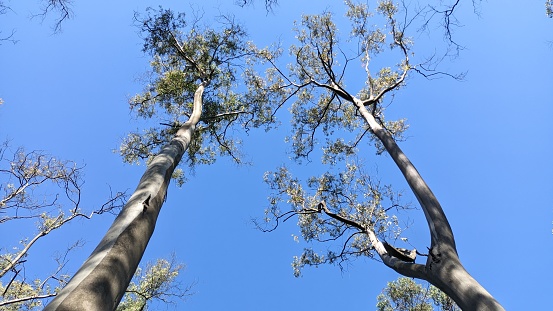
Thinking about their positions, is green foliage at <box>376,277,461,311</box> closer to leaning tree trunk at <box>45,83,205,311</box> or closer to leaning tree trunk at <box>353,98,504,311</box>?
leaning tree trunk at <box>353,98,504,311</box>

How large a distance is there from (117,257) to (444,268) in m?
3.34

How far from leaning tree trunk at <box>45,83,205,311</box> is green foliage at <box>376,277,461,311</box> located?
10054 millimetres

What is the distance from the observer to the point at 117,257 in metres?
2.84

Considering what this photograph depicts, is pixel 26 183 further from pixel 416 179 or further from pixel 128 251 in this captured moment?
pixel 416 179

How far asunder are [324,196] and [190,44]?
6345 millimetres

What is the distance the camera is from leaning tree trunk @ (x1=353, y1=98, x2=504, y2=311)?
3.62m

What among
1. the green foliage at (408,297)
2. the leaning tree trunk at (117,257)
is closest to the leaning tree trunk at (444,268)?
the leaning tree trunk at (117,257)

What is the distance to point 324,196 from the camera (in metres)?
11.7

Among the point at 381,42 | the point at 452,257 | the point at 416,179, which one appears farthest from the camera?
the point at 381,42

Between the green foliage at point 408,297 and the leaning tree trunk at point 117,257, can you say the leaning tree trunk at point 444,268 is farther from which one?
the green foliage at point 408,297

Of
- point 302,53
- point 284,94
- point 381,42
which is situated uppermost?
point 381,42

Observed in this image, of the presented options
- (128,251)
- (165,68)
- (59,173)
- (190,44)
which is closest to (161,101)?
(165,68)

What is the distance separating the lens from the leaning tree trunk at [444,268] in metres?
3.62

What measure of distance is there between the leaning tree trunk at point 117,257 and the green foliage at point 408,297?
396 inches
